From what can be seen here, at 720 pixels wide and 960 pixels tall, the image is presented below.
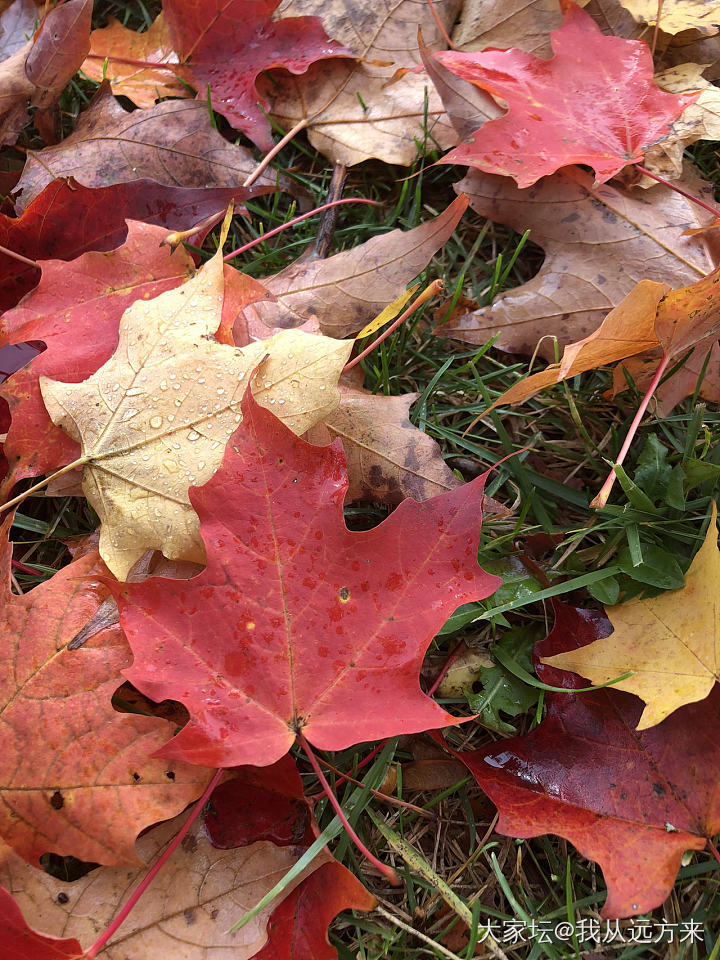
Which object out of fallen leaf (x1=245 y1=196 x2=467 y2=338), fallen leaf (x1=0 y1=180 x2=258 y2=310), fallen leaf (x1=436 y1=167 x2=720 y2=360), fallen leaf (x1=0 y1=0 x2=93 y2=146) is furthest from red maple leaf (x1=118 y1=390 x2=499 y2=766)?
fallen leaf (x1=0 y1=0 x2=93 y2=146)

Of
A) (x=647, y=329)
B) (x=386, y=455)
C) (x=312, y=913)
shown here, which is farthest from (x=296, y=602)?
(x=647, y=329)

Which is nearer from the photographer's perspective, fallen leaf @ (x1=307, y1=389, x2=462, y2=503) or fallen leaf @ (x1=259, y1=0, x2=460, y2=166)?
fallen leaf @ (x1=307, y1=389, x2=462, y2=503)

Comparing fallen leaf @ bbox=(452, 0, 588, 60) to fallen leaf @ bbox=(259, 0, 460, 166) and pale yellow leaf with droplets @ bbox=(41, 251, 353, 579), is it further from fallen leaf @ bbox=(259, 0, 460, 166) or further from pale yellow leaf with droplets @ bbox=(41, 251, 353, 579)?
pale yellow leaf with droplets @ bbox=(41, 251, 353, 579)

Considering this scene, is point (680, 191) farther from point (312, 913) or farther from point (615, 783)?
point (312, 913)

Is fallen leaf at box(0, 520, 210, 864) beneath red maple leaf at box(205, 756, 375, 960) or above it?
above

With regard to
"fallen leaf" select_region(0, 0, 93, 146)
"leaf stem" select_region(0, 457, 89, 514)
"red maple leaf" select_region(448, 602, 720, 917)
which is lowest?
"red maple leaf" select_region(448, 602, 720, 917)
